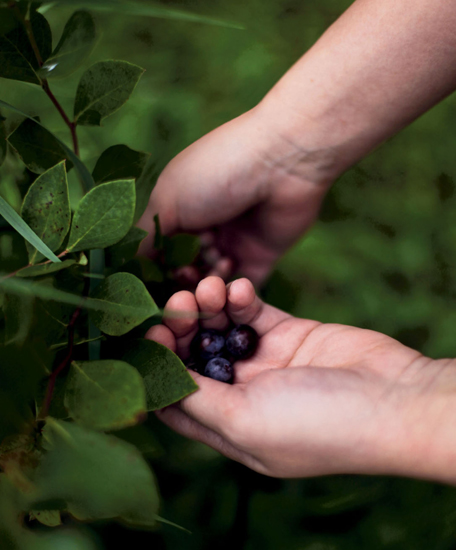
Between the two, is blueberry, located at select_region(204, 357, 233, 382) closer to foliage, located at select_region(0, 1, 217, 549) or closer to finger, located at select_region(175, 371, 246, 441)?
finger, located at select_region(175, 371, 246, 441)

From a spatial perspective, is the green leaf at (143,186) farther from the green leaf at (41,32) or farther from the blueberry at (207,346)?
the blueberry at (207,346)

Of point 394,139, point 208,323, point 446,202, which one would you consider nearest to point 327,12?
point 394,139

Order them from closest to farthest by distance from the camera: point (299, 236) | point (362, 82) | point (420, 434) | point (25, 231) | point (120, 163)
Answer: point (25, 231), point (120, 163), point (420, 434), point (362, 82), point (299, 236)

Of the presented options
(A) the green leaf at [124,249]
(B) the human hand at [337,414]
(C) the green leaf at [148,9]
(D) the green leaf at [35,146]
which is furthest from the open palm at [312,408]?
(C) the green leaf at [148,9]

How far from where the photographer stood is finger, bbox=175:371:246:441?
1.98 ft

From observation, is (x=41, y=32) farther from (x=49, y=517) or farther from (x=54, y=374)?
(x=49, y=517)

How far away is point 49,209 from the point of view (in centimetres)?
35

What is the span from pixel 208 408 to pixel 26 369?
39cm

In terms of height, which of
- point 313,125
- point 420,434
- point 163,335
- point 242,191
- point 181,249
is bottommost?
point 420,434

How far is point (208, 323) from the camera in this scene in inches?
33.2

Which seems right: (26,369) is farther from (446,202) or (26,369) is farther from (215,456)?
(446,202)

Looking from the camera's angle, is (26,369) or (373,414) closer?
(26,369)

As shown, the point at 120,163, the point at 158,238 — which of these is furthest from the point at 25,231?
the point at 158,238

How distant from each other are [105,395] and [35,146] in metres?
0.24
